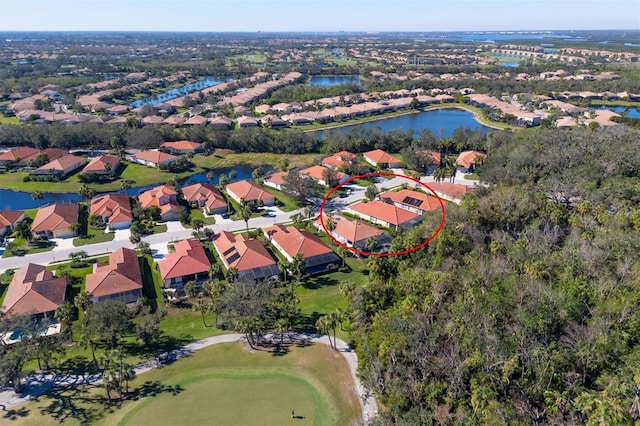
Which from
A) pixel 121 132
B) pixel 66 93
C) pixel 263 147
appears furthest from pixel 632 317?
pixel 66 93

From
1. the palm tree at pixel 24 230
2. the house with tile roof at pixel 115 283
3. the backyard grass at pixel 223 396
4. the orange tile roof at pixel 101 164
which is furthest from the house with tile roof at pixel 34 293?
the orange tile roof at pixel 101 164

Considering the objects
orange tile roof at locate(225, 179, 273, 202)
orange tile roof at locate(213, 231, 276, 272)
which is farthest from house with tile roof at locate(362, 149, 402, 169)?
orange tile roof at locate(213, 231, 276, 272)

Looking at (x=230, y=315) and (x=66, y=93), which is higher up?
(x=66, y=93)

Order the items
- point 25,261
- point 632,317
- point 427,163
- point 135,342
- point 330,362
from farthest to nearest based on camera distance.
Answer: point 427,163 < point 25,261 < point 135,342 < point 330,362 < point 632,317

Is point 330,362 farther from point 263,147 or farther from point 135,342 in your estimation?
point 263,147

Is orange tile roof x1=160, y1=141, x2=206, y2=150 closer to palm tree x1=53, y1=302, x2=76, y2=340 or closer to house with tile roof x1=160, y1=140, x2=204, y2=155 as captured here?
house with tile roof x1=160, y1=140, x2=204, y2=155

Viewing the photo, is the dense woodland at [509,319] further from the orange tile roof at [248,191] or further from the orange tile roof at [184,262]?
the orange tile roof at [248,191]
